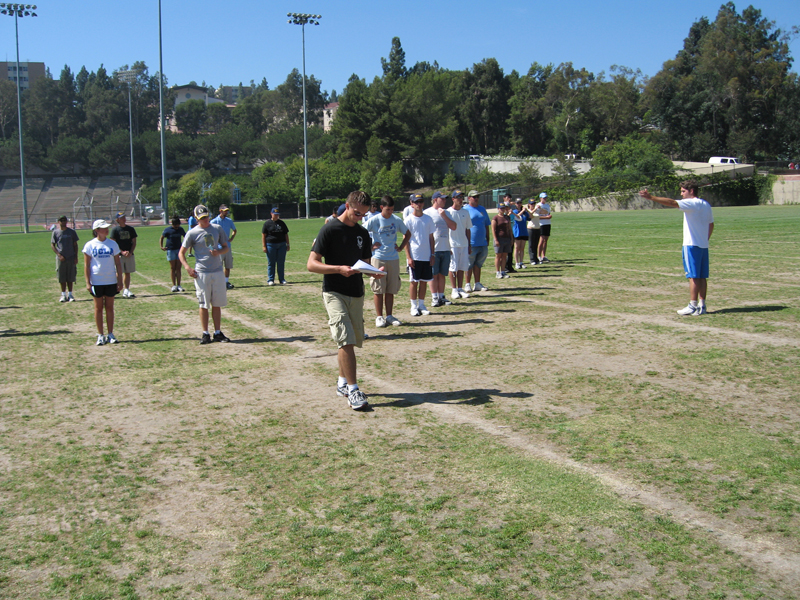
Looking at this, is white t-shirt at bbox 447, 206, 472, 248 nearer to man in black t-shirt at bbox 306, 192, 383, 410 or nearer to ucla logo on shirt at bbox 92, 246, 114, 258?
ucla logo on shirt at bbox 92, 246, 114, 258

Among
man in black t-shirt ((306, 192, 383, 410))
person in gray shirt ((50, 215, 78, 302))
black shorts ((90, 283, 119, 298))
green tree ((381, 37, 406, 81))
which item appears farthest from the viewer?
green tree ((381, 37, 406, 81))

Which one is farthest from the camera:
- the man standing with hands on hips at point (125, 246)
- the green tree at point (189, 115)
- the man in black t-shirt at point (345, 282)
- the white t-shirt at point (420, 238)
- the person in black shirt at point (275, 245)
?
the green tree at point (189, 115)

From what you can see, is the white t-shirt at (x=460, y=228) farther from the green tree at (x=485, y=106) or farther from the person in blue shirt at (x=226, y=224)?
Result: the green tree at (x=485, y=106)

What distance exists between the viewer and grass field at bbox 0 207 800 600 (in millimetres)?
3777

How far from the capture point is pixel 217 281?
32.7 feet

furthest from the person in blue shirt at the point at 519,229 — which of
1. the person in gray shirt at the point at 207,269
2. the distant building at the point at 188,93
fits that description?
the distant building at the point at 188,93

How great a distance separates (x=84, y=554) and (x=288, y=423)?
2.44m

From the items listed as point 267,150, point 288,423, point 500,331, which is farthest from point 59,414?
point 267,150

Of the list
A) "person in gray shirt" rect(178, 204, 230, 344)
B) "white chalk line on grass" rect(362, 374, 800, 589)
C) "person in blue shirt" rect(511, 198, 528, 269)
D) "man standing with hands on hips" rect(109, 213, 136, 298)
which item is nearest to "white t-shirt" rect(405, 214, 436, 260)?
"person in gray shirt" rect(178, 204, 230, 344)

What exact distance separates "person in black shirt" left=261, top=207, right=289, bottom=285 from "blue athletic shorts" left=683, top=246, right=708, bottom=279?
8.81 m

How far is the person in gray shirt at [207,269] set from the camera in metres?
9.91

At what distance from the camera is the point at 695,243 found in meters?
10.5

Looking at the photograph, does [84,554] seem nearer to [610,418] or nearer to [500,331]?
[610,418]

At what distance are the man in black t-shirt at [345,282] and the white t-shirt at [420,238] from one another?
4.46 metres
